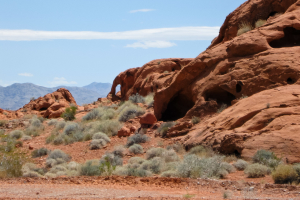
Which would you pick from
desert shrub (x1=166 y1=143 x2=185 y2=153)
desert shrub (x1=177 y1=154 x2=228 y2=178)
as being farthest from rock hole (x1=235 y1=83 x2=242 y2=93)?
desert shrub (x1=177 y1=154 x2=228 y2=178)

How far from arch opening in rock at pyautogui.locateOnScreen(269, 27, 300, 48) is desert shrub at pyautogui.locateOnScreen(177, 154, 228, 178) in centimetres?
692

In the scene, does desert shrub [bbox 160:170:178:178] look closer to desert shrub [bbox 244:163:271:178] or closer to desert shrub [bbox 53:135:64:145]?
desert shrub [bbox 244:163:271:178]

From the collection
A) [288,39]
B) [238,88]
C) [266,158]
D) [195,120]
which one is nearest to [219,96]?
[238,88]

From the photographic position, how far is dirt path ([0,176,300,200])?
6373mm

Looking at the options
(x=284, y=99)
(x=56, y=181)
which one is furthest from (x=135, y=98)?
Result: (x=56, y=181)

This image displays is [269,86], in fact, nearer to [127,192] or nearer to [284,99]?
[284,99]

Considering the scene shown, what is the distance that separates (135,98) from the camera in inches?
1107

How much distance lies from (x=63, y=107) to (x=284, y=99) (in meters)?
23.1

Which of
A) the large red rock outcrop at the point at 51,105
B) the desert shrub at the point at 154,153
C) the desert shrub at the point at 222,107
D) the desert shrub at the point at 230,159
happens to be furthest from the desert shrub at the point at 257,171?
the large red rock outcrop at the point at 51,105

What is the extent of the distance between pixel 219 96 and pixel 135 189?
331 inches

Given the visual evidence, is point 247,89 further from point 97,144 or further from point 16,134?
point 16,134

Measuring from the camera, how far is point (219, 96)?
1481 centimetres

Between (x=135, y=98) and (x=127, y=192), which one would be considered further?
(x=135, y=98)

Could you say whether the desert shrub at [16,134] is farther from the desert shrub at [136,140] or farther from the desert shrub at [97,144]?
the desert shrub at [136,140]
